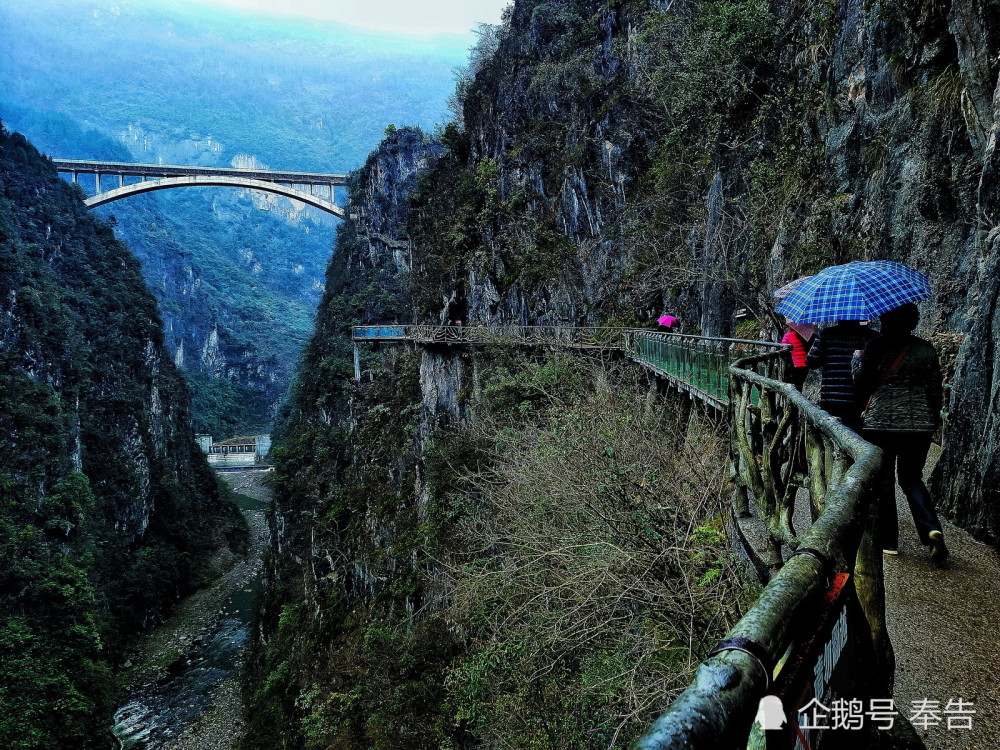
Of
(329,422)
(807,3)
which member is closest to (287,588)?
(329,422)

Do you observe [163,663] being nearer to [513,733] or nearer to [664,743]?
[513,733]

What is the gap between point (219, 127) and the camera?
121m

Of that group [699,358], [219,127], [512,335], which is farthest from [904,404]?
[219,127]

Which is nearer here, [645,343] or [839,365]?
[839,365]

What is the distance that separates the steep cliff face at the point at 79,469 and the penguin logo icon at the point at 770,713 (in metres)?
23.2

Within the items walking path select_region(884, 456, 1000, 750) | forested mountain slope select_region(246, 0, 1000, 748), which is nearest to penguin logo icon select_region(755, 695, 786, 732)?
walking path select_region(884, 456, 1000, 750)

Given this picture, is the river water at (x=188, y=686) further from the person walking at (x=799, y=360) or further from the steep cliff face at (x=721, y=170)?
the person walking at (x=799, y=360)

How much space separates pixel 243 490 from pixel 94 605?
3124cm

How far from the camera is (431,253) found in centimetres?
2659

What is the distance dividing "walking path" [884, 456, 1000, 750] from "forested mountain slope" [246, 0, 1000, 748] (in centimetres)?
50

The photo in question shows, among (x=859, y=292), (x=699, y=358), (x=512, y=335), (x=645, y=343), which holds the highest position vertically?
(x=512, y=335)

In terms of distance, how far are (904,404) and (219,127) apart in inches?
5758

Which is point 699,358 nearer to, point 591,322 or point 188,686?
point 591,322

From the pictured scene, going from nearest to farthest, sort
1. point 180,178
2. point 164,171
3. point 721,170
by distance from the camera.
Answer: point 721,170 → point 180,178 → point 164,171
